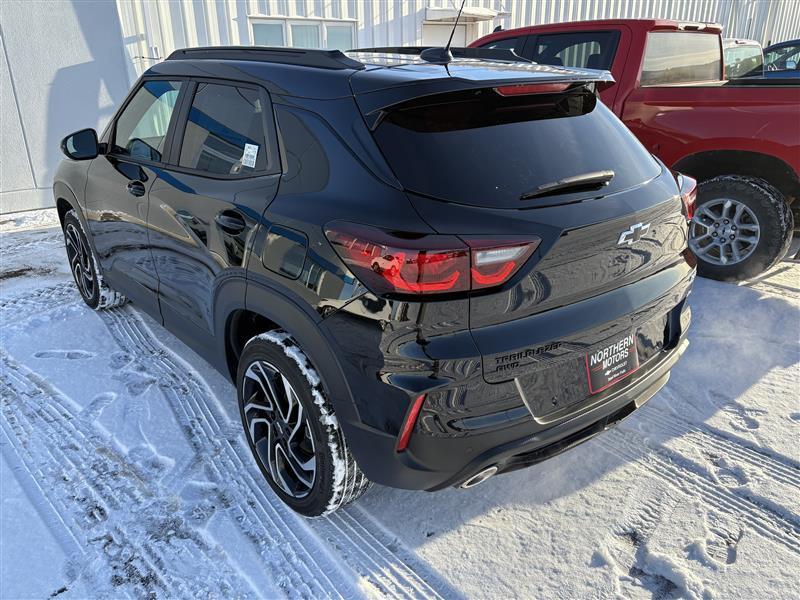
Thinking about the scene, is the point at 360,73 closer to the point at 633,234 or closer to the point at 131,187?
the point at 633,234

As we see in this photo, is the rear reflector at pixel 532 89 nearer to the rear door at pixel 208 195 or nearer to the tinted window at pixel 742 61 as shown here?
the rear door at pixel 208 195

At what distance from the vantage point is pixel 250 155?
8.00ft

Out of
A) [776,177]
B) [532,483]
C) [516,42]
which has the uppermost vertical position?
[516,42]

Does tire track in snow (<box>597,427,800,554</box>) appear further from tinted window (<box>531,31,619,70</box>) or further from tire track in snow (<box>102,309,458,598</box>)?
tinted window (<box>531,31,619,70</box>)

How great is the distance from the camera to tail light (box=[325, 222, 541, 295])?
1.78 m

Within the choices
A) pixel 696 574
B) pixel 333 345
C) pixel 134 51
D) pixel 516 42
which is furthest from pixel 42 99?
pixel 696 574

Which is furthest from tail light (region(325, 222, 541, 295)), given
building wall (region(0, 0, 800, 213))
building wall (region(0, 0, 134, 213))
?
building wall (region(0, 0, 134, 213))

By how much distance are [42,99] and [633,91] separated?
7.32 metres

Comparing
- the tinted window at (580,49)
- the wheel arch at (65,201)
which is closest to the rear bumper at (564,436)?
the wheel arch at (65,201)

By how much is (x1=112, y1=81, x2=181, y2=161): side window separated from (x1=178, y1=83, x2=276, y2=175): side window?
0.31 m

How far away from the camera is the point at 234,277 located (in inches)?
96.4

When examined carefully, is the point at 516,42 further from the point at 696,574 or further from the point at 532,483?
the point at 696,574

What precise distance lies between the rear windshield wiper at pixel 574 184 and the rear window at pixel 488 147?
0.06 feet

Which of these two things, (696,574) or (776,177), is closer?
(696,574)
